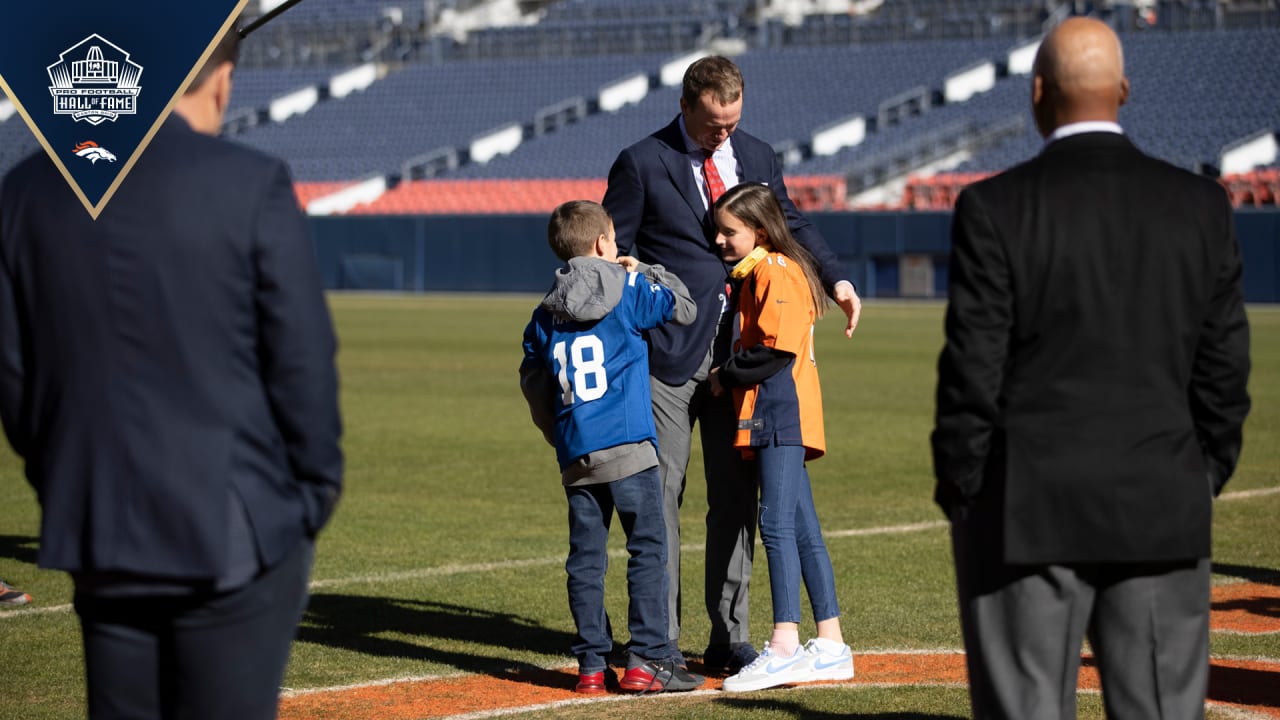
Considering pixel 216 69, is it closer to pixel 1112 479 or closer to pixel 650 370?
pixel 1112 479

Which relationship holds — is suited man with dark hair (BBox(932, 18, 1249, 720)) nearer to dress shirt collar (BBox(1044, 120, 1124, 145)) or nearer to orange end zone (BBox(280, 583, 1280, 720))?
dress shirt collar (BBox(1044, 120, 1124, 145))

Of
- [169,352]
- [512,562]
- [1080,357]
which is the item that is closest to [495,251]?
[512,562]

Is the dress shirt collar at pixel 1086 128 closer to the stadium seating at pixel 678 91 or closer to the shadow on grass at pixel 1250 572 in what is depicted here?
the shadow on grass at pixel 1250 572

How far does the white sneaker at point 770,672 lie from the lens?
5449mm

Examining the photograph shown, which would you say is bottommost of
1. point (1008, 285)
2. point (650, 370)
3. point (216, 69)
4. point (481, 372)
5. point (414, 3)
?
point (481, 372)

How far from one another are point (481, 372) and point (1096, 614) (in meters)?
17.4

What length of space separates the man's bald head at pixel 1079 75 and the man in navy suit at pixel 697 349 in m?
2.54

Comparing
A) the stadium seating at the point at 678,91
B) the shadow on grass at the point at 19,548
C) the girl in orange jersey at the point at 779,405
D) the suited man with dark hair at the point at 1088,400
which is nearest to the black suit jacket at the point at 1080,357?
the suited man with dark hair at the point at 1088,400

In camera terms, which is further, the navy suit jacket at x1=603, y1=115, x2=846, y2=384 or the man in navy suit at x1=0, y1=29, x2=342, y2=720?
the navy suit jacket at x1=603, y1=115, x2=846, y2=384

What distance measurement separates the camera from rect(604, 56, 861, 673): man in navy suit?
585 cm

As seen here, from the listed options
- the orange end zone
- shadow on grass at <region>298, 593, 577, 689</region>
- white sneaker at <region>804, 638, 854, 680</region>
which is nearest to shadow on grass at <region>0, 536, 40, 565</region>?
shadow on grass at <region>298, 593, 577, 689</region>

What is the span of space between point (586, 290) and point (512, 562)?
3.20 metres

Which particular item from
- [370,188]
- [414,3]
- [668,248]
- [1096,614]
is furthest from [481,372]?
[414,3]

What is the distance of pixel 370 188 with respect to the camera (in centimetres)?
4759
